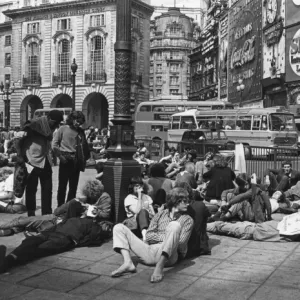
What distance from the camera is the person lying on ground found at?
5812 millimetres

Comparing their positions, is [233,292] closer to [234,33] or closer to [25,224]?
[25,224]

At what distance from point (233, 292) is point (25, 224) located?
357 centimetres

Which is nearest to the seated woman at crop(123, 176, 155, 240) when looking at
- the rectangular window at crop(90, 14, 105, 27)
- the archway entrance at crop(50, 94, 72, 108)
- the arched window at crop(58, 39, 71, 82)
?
the rectangular window at crop(90, 14, 105, 27)

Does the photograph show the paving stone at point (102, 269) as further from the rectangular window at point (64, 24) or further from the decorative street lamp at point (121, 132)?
the rectangular window at point (64, 24)

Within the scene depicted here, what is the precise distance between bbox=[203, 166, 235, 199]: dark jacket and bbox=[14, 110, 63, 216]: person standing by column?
10.2 ft

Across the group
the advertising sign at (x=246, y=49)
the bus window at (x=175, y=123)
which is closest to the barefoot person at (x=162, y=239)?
the bus window at (x=175, y=123)

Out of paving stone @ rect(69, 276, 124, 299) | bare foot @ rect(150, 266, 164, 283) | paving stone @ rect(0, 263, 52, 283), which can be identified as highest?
bare foot @ rect(150, 266, 164, 283)

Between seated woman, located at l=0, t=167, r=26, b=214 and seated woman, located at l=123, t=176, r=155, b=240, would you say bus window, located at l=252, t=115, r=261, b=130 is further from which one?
seated woman, located at l=123, t=176, r=155, b=240

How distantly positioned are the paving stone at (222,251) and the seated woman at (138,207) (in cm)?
92

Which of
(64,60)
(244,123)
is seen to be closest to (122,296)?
(244,123)

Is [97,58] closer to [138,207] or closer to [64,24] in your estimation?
[64,24]

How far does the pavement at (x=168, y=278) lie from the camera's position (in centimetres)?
482

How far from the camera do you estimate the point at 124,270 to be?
17.8ft

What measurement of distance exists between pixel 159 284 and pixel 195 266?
32.1 inches
